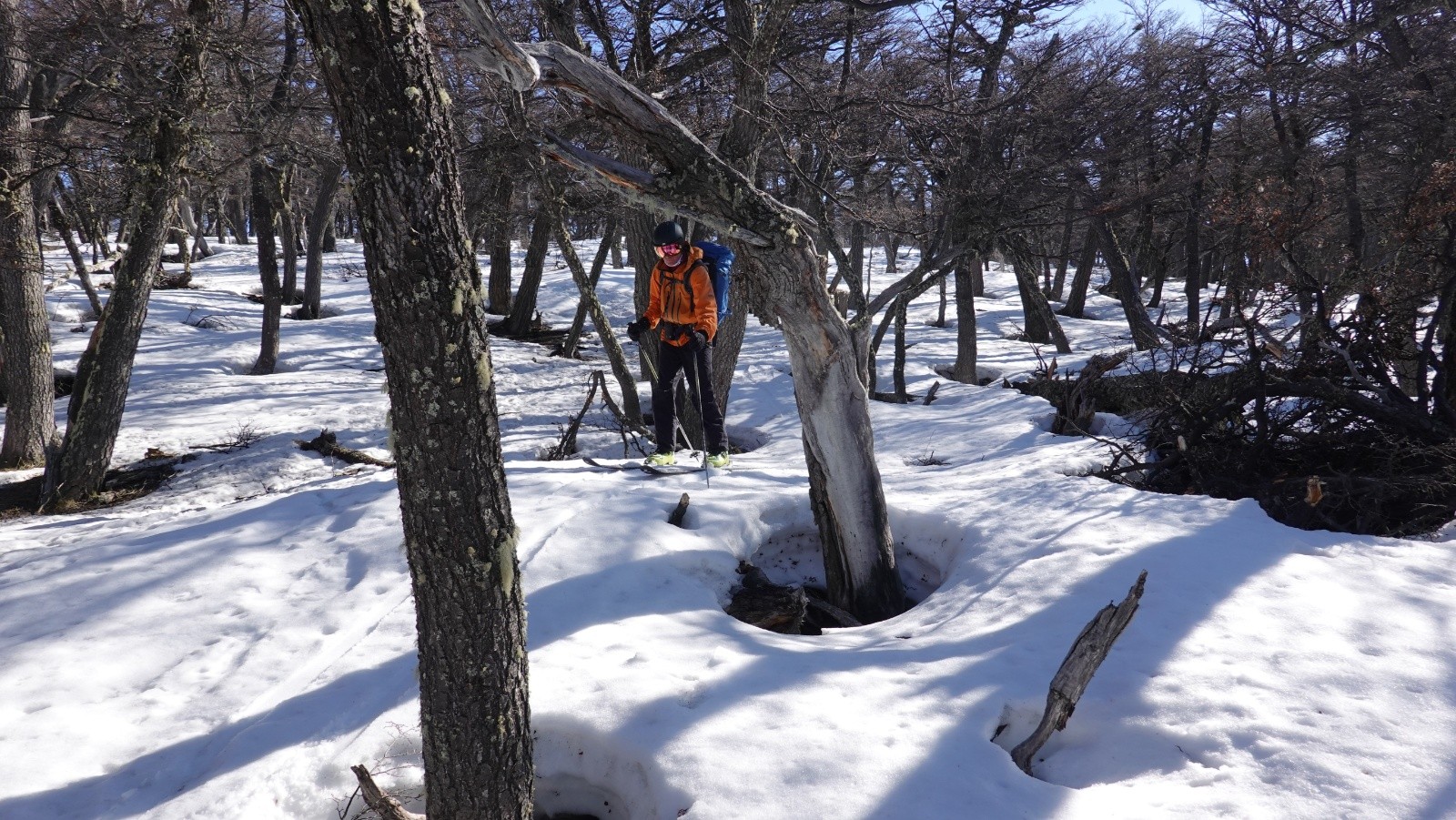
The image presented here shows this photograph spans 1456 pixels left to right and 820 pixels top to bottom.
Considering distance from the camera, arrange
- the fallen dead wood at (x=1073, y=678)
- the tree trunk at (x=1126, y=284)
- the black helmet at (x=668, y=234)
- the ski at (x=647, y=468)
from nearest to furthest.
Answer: the fallen dead wood at (x=1073, y=678) → the black helmet at (x=668, y=234) → the ski at (x=647, y=468) → the tree trunk at (x=1126, y=284)

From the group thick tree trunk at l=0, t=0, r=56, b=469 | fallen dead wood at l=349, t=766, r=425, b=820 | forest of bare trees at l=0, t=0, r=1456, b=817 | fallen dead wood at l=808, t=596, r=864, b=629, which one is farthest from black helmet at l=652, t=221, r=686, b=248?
thick tree trunk at l=0, t=0, r=56, b=469

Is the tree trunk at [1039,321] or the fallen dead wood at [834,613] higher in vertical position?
the tree trunk at [1039,321]

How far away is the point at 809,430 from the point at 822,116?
12.9 feet

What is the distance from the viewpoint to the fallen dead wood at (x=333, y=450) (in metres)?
8.47

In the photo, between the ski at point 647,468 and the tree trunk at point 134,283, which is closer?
the ski at point 647,468

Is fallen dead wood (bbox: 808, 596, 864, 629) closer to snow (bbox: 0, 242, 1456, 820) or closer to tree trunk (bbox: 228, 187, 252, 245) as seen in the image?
snow (bbox: 0, 242, 1456, 820)

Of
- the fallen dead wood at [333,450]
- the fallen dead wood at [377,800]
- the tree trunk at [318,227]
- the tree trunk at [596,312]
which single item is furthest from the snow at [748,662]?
the tree trunk at [318,227]

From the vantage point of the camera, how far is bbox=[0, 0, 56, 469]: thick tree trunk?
7.18 meters

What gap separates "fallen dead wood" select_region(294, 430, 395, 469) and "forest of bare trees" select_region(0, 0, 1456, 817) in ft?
6.19

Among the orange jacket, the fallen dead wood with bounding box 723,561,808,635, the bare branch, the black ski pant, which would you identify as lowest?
the fallen dead wood with bounding box 723,561,808,635

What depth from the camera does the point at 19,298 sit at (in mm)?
7543

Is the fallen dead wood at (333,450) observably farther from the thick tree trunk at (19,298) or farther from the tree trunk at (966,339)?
the tree trunk at (966,339)

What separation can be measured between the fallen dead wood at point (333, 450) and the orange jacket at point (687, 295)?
4.26 meters


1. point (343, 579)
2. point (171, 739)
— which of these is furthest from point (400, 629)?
point (171, 739)
